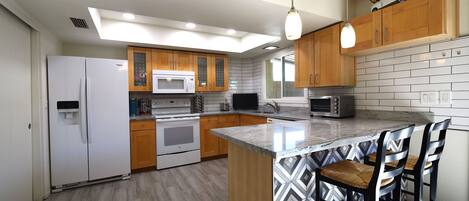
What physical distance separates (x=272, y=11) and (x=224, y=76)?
239cm

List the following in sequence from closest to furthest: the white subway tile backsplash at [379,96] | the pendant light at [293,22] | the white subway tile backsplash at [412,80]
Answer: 1. the pendant light at [293,22]
2. the white subway tile backsplash at [412,80]
3. the white subway tile backsplash at [379,96]

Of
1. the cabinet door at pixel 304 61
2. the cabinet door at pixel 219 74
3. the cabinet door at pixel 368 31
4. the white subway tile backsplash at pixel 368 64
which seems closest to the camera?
the cabinet door at pixel 368 31

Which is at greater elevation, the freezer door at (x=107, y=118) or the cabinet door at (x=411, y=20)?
the cabinet door at (x=411, y=20)

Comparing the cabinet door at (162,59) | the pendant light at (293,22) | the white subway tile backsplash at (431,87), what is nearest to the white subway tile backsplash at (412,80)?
the white subway tile backsplash at (431,87)

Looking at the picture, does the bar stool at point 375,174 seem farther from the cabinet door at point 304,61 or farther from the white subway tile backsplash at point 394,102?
the cabinet door at point 304,61

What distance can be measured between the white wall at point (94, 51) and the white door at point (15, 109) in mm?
1010

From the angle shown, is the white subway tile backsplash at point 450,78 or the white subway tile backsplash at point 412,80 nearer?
the white subway tile backsplash at point 450,78

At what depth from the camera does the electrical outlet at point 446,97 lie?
76.1 inches

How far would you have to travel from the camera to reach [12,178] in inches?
82.7

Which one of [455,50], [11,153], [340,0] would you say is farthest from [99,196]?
[455,50]

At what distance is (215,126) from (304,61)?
6.49 feet

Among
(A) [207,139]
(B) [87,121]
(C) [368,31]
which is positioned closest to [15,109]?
(B) [87,121]

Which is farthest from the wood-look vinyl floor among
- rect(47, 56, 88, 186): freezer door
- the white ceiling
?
the white ceiling

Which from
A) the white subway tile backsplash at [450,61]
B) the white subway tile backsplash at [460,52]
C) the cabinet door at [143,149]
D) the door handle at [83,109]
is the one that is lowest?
the cabinet door at [143,149]
